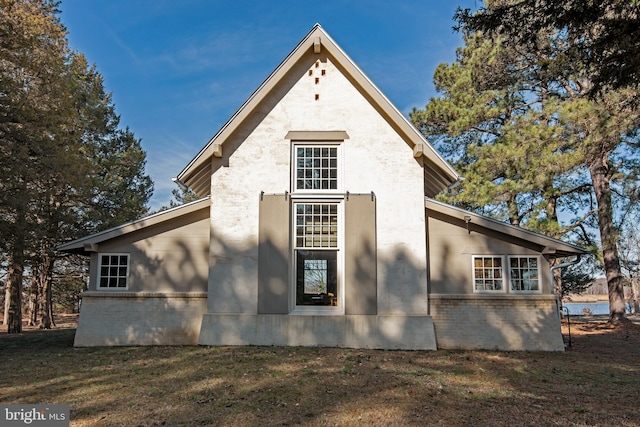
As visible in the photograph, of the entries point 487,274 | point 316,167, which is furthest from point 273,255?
point 487,274

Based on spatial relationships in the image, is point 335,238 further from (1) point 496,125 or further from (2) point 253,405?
(1) point 496,125

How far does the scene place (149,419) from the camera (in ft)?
18.7

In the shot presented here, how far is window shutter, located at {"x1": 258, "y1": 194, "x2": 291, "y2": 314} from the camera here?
1152 cm

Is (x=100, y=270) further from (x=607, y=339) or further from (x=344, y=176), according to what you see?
(x=607, y=339)

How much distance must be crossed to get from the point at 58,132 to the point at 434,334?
14.0 meters

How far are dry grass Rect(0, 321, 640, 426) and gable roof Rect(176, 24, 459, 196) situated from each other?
4.90m

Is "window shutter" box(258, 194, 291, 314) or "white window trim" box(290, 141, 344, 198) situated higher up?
"white window trim" box(290, 141, 344, 198)

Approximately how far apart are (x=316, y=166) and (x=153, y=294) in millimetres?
5533

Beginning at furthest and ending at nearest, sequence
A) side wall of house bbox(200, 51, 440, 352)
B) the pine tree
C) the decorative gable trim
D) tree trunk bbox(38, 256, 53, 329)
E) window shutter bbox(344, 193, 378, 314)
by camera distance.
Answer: tree trunk bbox(38, 256, 53, 329) < the pine tree < the decorative gable trim < side wall of house bbox(200, 51, 440, 352) < window shutter bbox(344, 193, 378, 314)

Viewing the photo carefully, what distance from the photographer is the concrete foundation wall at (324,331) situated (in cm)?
1136

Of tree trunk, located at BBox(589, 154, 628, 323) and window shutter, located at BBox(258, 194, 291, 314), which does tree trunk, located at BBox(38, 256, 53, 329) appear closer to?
window shutter, located at BBox(258, 194, 291, 314)

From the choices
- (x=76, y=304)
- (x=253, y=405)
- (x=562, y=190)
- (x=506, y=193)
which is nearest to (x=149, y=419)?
(x=253, y=405)

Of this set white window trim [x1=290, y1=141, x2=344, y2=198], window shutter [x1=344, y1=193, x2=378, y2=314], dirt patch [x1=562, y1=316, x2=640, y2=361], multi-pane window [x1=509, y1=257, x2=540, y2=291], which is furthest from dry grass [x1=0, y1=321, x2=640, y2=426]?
white window trim [x1=290, y1=141, x2=344, y2=198]

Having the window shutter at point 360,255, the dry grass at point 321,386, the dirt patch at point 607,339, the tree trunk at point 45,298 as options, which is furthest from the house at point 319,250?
the tree trunk at point 45,298
